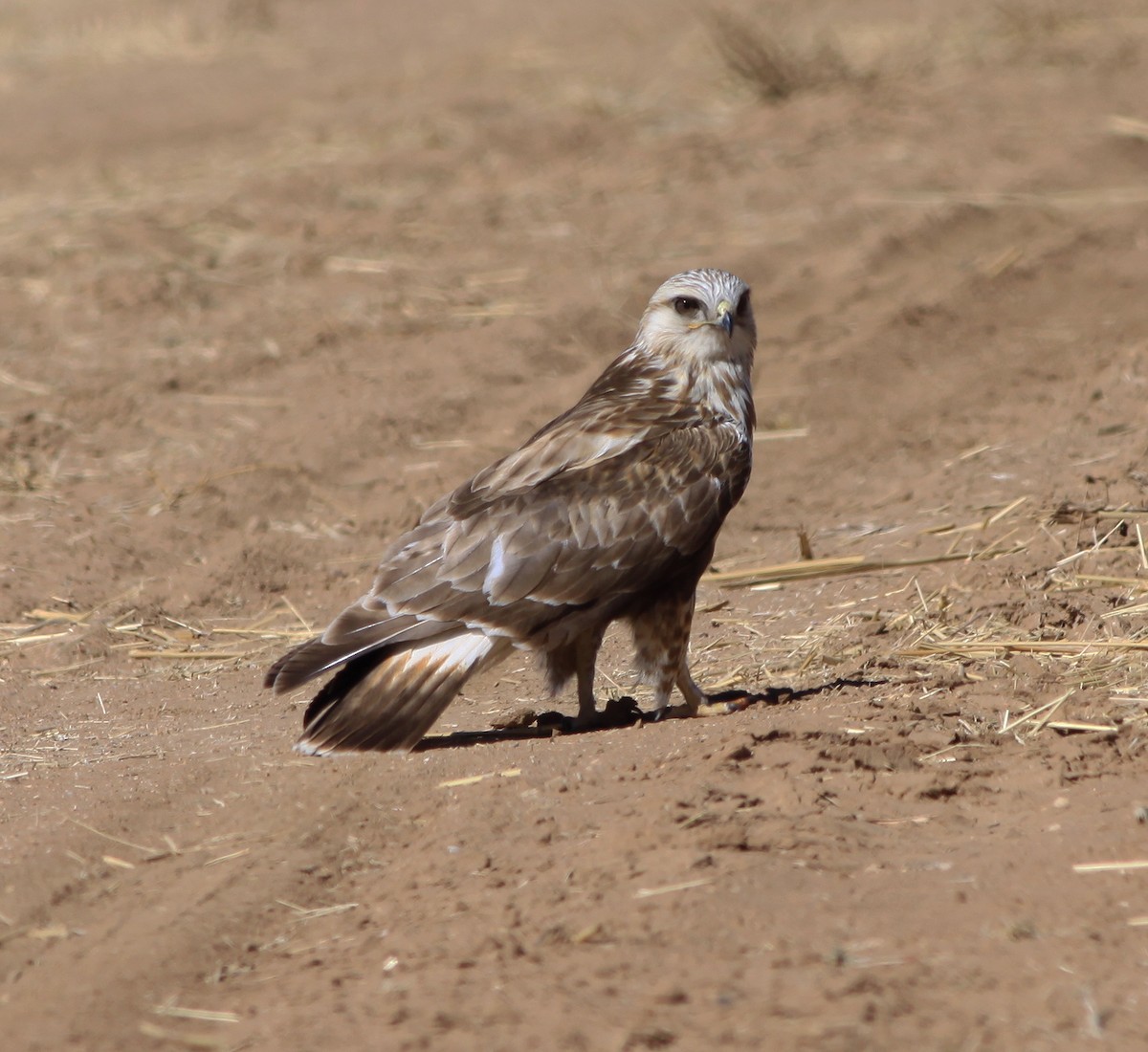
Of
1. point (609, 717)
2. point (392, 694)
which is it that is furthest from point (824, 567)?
point (392, 694)

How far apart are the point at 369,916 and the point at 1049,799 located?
1980mm

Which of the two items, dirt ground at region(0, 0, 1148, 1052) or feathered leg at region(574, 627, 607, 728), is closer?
dirt ground at region(0, 0, 1148, 1052)

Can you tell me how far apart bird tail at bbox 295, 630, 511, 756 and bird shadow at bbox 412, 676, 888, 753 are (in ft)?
1.06

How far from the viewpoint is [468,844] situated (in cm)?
477

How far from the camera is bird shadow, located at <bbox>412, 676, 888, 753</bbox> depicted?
6.08 metres

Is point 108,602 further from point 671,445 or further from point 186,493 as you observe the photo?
point 671,445

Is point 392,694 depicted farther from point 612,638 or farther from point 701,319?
point 612,638

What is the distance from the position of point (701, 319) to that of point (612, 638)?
5.55ft

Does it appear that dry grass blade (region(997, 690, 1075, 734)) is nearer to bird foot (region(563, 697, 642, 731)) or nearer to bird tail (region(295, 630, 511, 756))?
bird foot (region(563, 697, 642, 731))

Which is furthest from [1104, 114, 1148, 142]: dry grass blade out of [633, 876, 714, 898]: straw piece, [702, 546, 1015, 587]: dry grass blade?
[633, 876, 714, 898]: straw piece

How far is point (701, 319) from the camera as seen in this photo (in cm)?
655

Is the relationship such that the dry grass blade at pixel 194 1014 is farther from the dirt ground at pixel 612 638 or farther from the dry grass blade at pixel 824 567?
the dry grass blade at pixel 824 567

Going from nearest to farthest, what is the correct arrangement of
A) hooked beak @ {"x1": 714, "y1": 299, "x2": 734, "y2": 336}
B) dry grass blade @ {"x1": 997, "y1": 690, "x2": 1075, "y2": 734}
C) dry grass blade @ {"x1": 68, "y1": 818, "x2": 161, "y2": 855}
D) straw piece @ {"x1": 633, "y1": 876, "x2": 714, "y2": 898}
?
straw piece @ {"x1": 633, "y1": 876, "x2": 714, "y2": 898} → dry grass blade @ {"x1": 68, "y1": 818, "x2": 161, "y2": 855} → dry grass blade @ {"x1": 997, "y1": 690, "x2": 1075, "y2": 734} → hooked beak @ {"x1": 714, "y1": 299, "x2": 734, "y2": 336}

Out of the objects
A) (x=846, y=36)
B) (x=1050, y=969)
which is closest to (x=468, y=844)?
(x=1050, y=969)
